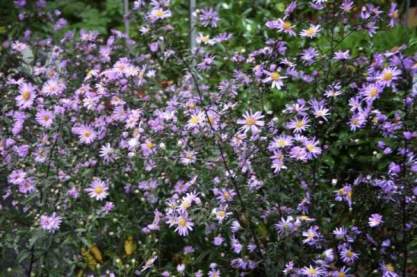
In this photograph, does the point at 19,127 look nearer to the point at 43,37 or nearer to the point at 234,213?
the point at 234,213

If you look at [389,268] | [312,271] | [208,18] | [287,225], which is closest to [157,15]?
[208,18]

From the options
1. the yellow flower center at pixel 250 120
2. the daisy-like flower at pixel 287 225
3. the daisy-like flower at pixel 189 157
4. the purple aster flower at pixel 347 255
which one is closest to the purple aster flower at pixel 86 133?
the daisy-like flower at pixel 189 157

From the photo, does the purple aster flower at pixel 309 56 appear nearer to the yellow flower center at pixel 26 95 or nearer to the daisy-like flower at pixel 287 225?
the daisy-like flower at pixel 287 225

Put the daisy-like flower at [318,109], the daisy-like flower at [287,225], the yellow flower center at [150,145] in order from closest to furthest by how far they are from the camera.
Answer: the daisy-like flower at [287,225], the daisy-like flower at [318,109], the yellow flower center at [150,145]

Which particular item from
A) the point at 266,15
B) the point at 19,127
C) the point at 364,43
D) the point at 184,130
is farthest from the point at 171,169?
the point at 266,15

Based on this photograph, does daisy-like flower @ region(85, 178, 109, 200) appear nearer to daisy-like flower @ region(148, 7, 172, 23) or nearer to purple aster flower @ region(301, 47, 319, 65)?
daisy-like flower @ region(148, 7, 172, 23)

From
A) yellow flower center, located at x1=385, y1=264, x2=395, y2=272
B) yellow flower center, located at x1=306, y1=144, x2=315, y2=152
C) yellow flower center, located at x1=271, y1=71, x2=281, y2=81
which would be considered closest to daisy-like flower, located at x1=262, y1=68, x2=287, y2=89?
yellow flower center, located at x1=271, y1=71, x2=281, y2=81

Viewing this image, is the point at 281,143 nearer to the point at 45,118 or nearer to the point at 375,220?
the point at 375,220
